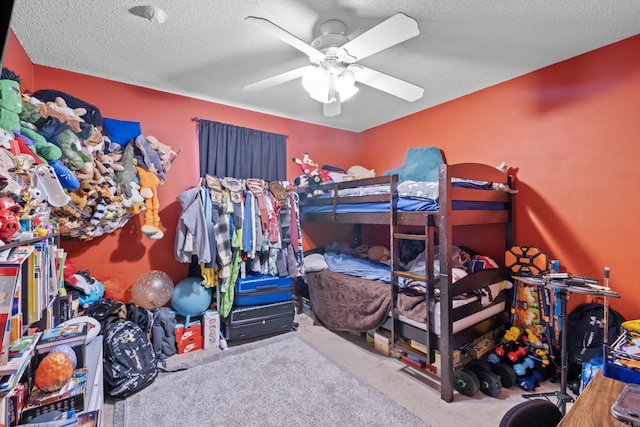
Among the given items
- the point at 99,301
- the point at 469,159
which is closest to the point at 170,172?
the point at 99,301

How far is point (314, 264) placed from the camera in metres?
3.37

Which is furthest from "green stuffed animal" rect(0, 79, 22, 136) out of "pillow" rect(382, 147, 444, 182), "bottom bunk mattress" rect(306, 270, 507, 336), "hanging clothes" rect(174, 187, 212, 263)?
"pillow" rect(382, 147, 444, 182)

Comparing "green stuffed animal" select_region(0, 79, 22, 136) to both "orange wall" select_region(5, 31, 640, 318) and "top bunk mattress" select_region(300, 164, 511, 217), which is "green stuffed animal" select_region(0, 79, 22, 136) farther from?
"top bunk mattress" select_region(300, 164, 511, 217)

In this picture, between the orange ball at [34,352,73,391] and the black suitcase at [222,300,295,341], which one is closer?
the orange ball at [34,352,73,391]

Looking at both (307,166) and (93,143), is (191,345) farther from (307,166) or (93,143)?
(307,166)

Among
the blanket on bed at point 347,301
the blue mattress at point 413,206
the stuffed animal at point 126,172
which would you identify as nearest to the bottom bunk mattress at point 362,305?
the blanket on bed at point 347,301

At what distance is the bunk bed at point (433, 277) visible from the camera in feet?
6.68

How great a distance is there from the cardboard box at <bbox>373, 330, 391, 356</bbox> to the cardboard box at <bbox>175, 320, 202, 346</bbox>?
1709 millimetres

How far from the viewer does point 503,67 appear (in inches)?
97.2

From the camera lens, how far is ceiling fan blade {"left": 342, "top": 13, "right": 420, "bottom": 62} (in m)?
1.38

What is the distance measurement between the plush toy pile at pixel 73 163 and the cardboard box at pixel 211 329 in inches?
36.9

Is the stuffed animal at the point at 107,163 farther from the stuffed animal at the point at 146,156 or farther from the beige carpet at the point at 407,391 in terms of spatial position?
the beige carpet at the point at 407,391

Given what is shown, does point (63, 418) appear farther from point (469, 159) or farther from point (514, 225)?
point (469, 159)

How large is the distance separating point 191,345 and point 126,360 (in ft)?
2.20
